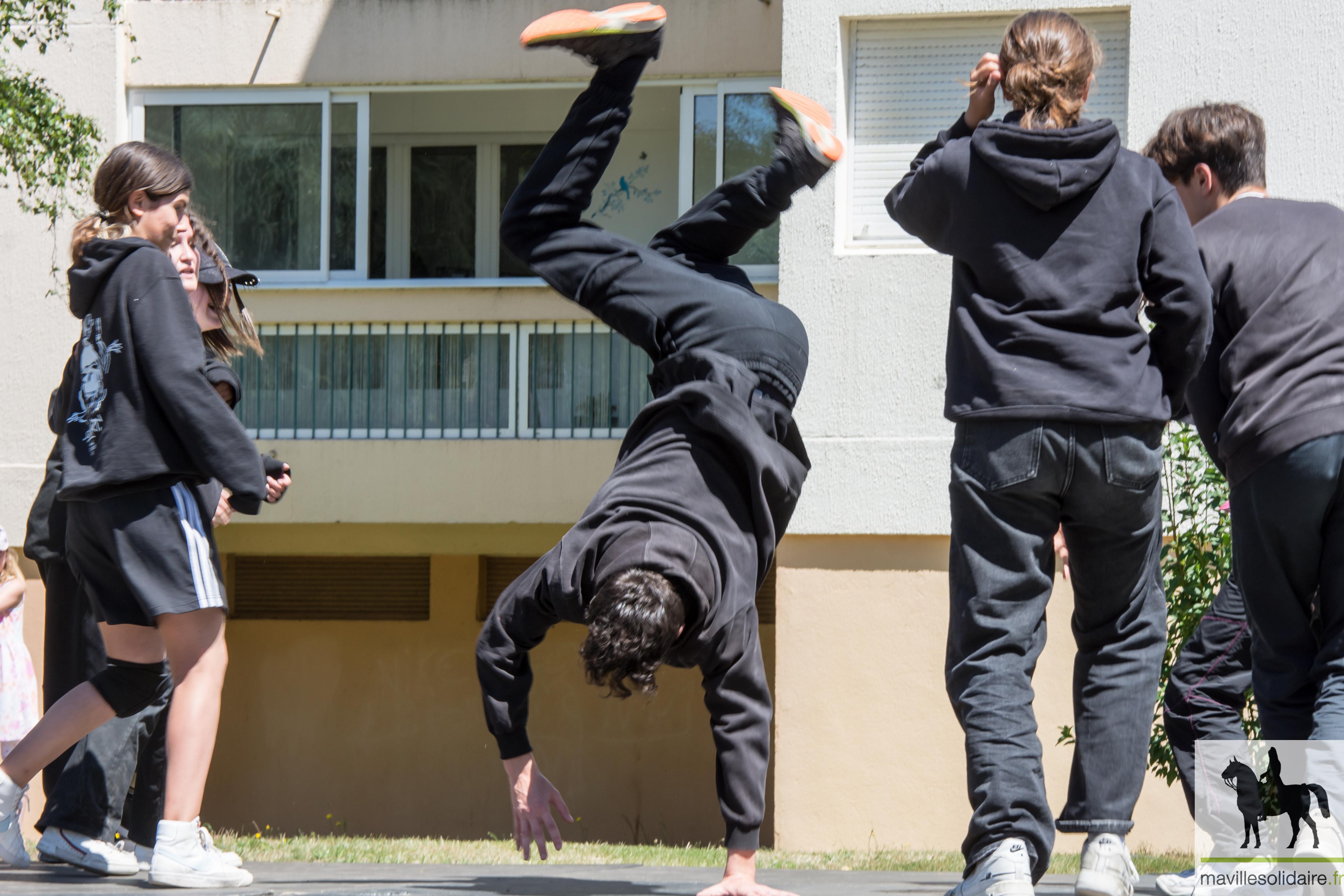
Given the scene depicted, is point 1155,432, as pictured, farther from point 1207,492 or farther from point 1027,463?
point 1207,492

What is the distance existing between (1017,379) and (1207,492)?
10.8ft

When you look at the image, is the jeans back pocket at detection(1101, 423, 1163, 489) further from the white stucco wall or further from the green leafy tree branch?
the green leafy tree branch

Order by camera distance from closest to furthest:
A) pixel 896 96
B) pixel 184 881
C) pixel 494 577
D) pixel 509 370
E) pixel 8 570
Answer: pixel 184 881 < pixel 8 570 < pixel 896 96 < pixel 509 370 < pixel 494 577

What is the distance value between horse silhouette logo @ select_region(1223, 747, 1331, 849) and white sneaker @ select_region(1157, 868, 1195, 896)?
0.25 m

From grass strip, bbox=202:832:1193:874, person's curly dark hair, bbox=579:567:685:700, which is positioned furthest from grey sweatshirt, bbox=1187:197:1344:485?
grass strip, bbox=202:832:1193:874

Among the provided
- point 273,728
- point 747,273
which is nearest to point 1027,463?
point 747,273

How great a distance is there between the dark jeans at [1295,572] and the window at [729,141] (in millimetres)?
6520

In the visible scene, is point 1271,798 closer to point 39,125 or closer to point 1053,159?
point 1053,159

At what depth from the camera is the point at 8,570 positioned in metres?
7.96

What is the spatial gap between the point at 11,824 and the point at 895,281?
578 centimetres

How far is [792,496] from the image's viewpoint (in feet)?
12.5

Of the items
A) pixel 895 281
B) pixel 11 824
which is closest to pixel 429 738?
pixel 895 281

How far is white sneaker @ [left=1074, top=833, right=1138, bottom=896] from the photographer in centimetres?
308

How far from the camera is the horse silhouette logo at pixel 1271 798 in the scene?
131 inches
